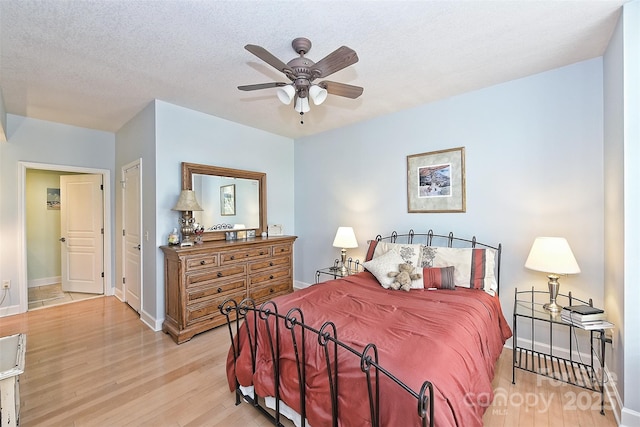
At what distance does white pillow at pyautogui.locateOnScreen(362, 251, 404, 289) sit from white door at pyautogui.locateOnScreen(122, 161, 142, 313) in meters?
3.04

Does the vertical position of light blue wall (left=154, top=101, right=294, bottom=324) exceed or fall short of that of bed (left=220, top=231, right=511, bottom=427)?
it exceeds it

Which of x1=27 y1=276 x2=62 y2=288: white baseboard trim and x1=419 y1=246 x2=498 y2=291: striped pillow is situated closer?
x1=419 y1=246 x2=498 y2=291: striped pillow

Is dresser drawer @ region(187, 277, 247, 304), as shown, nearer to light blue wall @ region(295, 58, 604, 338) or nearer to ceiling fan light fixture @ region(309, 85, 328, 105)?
light blue wall @ region(295, 58, 604, 338)

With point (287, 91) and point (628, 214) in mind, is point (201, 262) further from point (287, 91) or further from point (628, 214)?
point (628, 214)

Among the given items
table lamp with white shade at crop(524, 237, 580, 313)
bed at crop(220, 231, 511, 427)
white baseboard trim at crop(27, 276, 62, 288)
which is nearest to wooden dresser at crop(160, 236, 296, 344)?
bed at crop(220, 231, 511, 427)

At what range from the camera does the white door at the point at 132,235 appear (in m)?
→ 3.68

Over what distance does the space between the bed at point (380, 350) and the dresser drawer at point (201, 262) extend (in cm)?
131

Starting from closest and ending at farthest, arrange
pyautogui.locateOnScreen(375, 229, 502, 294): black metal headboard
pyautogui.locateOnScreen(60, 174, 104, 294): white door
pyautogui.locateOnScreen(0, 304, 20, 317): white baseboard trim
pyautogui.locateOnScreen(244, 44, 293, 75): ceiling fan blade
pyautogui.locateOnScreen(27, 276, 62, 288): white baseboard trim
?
pyautogui.locateOnScreen(244, 44, 293, 75): ceiling fan blade
pyautogui.locateOnScreen(375, 229, 502, 294): black metal headboard
pyautogui.locateOnScreen(0, 304, 20, 317): white baseboard trim
pyautogui.locateOnScreen(60, 174, 104, 294): white door
pyautogui.locateOnScreen(27, 276, 62, 288): white baseboard trim

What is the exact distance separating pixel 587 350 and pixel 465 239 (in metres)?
1.35

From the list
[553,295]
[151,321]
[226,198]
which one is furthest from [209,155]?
[553,295]

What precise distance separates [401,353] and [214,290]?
2539 mm

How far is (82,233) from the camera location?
4684 millimetres

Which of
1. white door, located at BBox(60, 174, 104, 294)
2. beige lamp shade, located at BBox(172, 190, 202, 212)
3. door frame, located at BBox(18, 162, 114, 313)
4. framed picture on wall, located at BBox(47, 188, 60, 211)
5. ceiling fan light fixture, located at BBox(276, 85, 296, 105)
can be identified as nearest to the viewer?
ceiling fan light fixture, located at BBox(276, 85, 296, 105)

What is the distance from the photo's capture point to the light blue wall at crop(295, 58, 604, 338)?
240 centimetres
